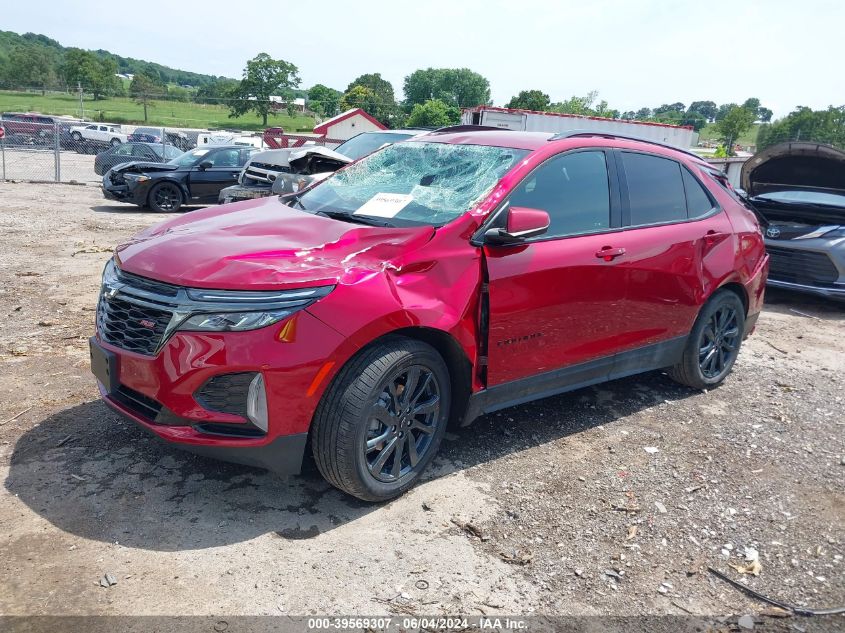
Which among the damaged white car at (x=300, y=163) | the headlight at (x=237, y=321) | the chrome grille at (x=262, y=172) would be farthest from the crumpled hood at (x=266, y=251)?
the chrome grille at (x=262, y=172)

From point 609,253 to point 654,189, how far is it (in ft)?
2.63

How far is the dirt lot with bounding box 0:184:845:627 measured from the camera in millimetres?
2795

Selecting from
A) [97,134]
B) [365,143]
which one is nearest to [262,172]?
[365,143]

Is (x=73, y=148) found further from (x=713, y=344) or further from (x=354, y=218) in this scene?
(x=713, y=344)

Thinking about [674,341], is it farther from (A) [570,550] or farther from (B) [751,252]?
(A) [570,550]

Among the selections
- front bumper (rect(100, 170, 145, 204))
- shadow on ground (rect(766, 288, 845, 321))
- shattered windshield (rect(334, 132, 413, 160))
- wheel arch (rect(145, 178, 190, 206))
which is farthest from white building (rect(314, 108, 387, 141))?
shadow on ground (rect(766, 288, 845, 321))

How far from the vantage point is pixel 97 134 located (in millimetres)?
36469

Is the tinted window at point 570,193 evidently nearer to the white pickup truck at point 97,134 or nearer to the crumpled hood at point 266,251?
the crumpled hood at point 266,251

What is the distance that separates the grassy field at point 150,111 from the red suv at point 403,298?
6314 centimetres

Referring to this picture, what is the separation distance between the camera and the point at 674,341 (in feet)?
16.0

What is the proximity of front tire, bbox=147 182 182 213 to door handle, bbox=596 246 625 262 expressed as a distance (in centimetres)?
1205

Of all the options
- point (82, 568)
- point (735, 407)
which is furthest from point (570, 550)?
point (735, 407)

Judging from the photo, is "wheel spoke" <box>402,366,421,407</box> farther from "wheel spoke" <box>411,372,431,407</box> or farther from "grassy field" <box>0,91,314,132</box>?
"grassy field" <box>0,91,314,132</box>

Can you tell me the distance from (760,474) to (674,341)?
1.13 m
